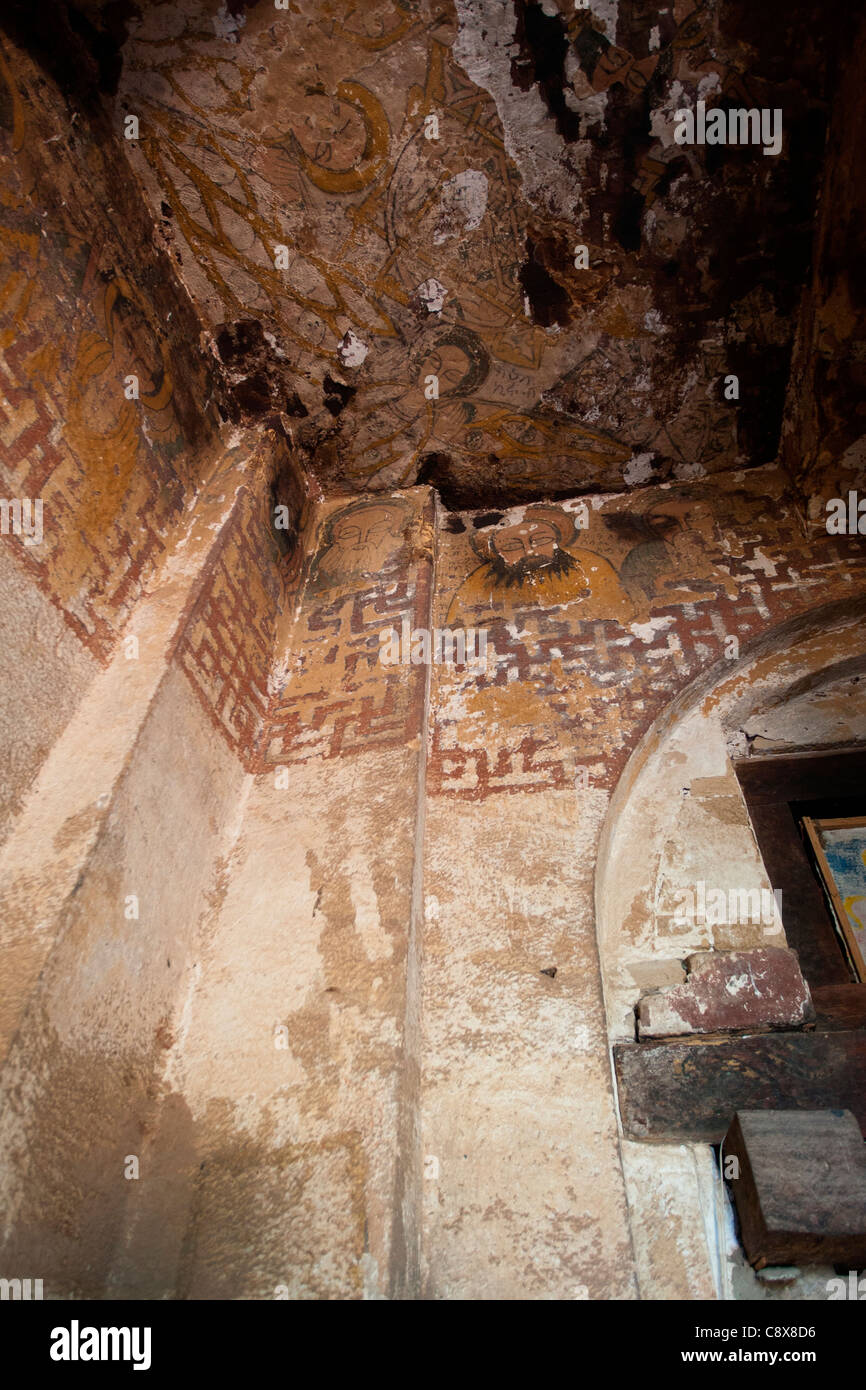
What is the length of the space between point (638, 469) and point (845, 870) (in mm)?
2042

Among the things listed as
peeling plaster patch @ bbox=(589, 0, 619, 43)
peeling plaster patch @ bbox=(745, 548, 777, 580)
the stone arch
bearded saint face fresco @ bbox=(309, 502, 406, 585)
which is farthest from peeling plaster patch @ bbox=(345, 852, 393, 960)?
peeling plaster patch @ bbox=(589, 0, 619, 43)

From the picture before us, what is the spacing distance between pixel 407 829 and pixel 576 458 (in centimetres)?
222

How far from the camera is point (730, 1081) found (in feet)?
6.42

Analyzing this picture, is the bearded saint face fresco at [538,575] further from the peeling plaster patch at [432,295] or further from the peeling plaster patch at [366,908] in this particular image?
the peeling plaster patch at [366,908]

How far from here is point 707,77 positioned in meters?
2.67

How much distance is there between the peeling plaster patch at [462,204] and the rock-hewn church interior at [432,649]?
17 millimetres

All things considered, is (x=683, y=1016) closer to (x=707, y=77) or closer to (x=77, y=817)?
(x=77, y=817)

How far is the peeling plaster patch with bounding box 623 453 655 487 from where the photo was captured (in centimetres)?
363

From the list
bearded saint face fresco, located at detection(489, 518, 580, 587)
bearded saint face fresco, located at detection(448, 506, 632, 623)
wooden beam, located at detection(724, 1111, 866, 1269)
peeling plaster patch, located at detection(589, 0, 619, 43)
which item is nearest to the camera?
wooden beam, located at detection(724, 1111, 866, 1269)

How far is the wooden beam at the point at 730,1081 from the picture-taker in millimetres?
1917

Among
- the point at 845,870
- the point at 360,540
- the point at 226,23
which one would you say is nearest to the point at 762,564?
the point at 845,870

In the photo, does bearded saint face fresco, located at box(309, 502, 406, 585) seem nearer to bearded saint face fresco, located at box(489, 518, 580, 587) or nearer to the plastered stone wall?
bearded saint face fresco, located at box(489, 518, 580, 587)

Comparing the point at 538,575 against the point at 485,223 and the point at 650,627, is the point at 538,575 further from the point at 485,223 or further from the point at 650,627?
the point at 485,223
